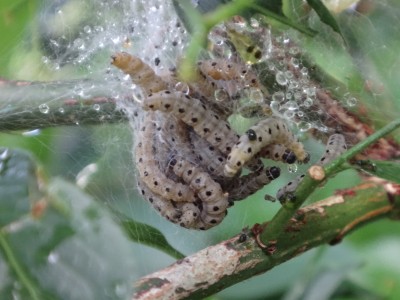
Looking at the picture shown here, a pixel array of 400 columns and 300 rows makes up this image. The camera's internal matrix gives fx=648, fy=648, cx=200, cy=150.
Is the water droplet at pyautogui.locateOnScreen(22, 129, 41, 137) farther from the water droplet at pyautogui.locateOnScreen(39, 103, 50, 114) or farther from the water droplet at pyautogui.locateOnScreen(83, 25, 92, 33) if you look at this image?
the water droplet at pyautogui.locateOnScreen(83, 25, 92, 33)

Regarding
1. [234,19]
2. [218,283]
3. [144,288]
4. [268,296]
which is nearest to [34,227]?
[144,288]

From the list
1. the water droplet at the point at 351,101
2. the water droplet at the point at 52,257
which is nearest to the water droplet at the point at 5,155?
the water droplet at the point at 52,257

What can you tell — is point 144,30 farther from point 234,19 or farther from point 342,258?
point 342,258

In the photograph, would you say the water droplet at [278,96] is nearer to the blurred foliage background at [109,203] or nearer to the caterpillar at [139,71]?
the blurred foliage background at [109,203]

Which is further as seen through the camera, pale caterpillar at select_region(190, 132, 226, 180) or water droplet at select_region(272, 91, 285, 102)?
water droplet at select_region(272, 91, 285, 102)

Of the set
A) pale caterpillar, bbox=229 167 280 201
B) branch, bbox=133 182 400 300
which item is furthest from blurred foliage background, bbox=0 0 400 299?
pale caterpillar, bbox=229 167 280 201
